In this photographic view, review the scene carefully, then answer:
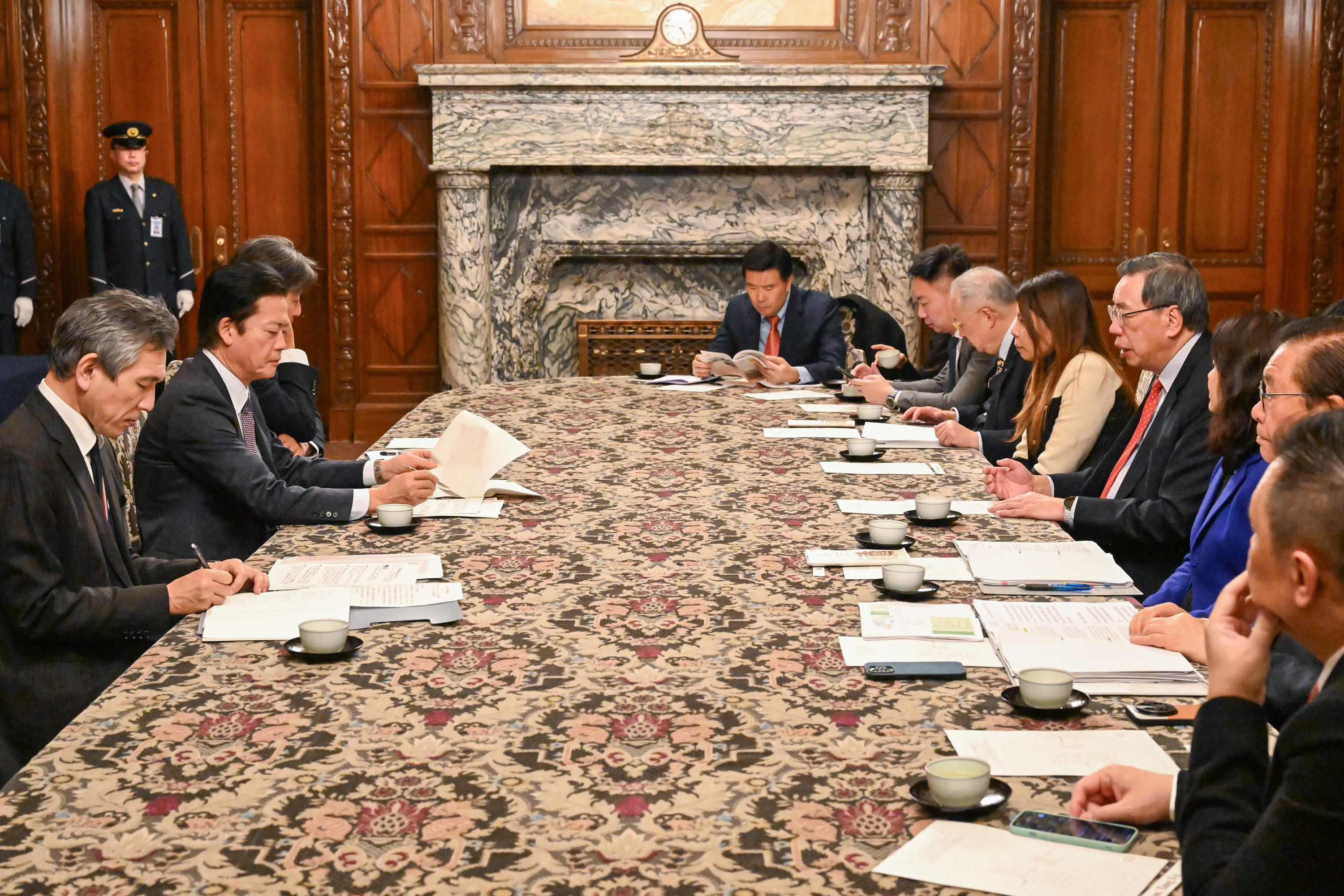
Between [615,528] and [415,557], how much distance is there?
0.46m

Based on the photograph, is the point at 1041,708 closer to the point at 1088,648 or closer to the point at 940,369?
the point at 1088,648

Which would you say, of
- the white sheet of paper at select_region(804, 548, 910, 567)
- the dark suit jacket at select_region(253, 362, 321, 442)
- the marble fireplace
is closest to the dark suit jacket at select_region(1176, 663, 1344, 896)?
the white sheet of paper at select_region(804, 548, 910, 567)

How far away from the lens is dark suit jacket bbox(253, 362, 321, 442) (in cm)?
455

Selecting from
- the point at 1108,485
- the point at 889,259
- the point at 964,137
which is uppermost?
the point at 964,137

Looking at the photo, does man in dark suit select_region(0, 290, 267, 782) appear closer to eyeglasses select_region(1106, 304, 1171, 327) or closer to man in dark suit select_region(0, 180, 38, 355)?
eyeglasses select_region(1106, 304, 1171, 327)

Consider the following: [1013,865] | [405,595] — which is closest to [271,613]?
[405,595]

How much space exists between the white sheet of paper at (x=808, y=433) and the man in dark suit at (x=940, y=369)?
68cm

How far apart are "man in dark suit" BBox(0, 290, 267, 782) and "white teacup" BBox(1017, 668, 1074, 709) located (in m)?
1.30

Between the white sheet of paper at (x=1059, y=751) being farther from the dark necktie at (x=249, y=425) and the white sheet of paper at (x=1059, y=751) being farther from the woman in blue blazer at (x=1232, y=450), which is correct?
the dark necktie at (x=249, y=425)

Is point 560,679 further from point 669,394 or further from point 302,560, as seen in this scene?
point 669,394

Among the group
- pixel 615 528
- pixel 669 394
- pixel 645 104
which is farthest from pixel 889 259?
pixel 615 528

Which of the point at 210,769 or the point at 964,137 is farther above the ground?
the point at 964,137

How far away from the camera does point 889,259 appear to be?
761cm

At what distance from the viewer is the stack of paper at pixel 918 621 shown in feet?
6.96
